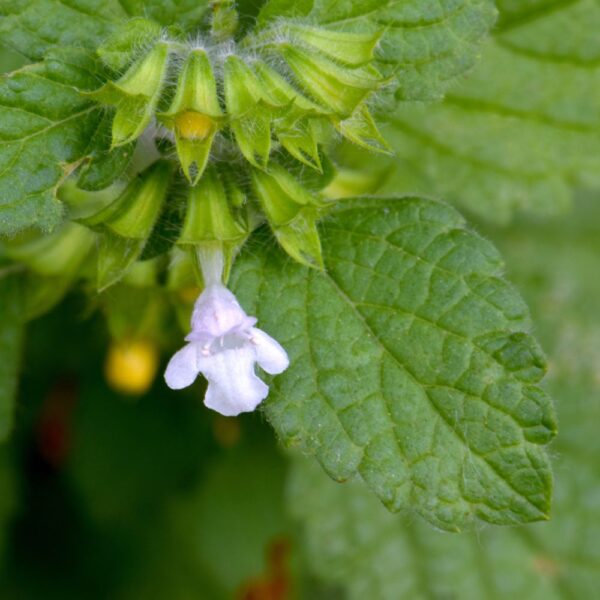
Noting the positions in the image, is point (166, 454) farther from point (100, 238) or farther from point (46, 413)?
point (100, 238)

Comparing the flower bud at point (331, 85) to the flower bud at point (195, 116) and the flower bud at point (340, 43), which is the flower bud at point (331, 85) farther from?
the flower bud at point (195, 116)

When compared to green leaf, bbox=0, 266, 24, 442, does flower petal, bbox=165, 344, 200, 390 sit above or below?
above

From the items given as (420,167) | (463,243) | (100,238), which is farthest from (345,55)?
(420,167)

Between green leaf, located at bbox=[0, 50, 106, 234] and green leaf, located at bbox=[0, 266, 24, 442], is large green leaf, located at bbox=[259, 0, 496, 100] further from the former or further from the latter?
green leaf, located at bbox=[0, 266, 24, 442]

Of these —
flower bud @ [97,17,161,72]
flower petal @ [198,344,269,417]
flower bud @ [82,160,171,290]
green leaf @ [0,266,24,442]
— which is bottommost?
green leaf @ [0,266,24,442]

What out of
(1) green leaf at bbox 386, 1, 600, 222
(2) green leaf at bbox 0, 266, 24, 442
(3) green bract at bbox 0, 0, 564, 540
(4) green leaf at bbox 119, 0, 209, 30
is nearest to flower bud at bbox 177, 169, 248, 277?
(3) green bract at bbox 0, 0, 564, 540

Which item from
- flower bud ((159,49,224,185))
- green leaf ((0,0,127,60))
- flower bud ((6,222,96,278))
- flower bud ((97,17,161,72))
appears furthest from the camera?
flower bud ((6,222,96,278))

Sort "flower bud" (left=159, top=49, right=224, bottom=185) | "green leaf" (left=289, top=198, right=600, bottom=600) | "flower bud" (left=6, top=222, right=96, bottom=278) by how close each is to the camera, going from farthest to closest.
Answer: "green leaf" (left=289, top=198, right=600, bottom=600) → "flower bud" (left=6, top=222, right=96, bottom=278) → "flower bud" (left=159, top=49, right=224, bottom=185)
